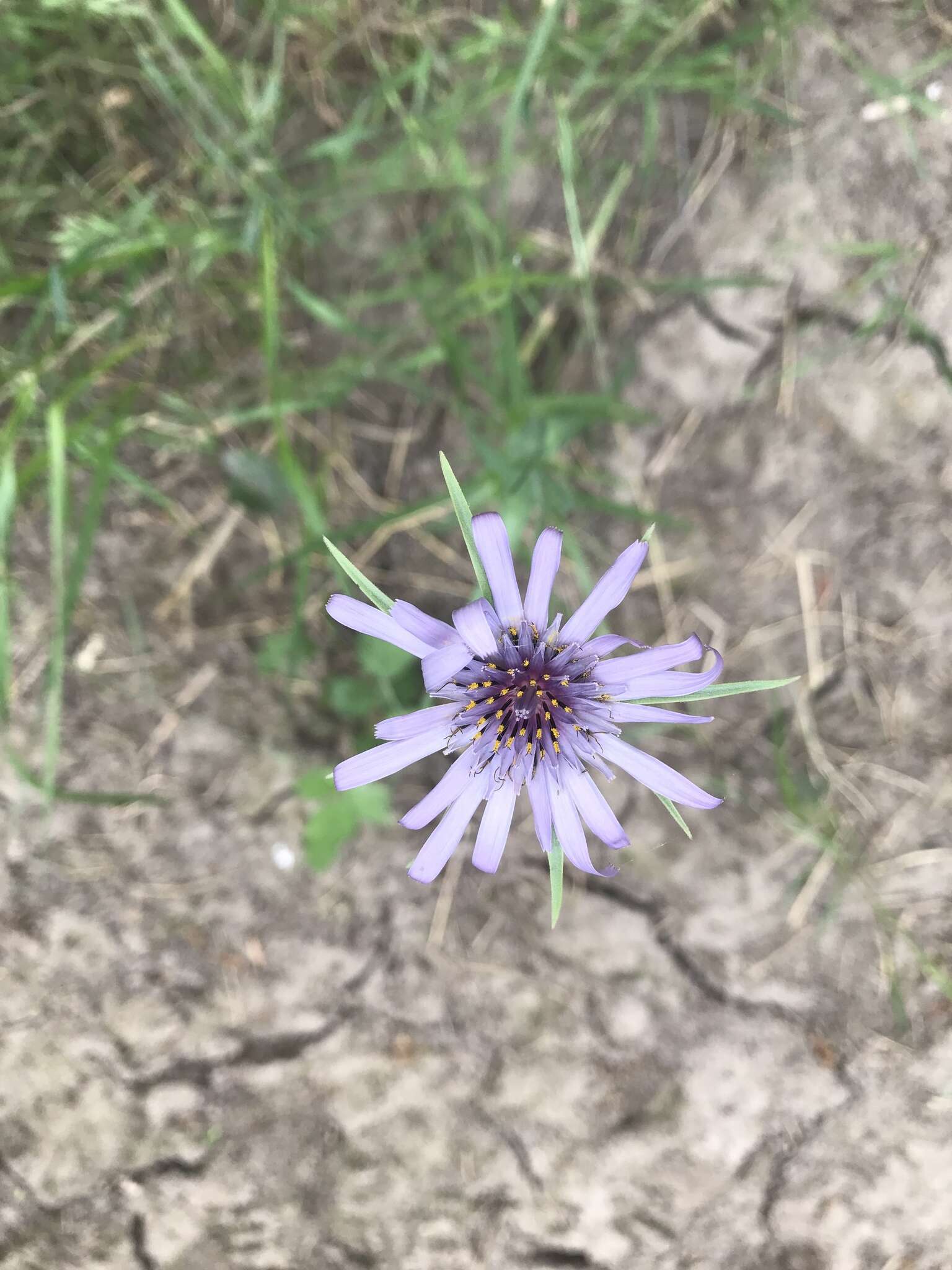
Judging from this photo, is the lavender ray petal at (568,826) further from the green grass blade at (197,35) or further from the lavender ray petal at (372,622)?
the green grass blade at (197,35)

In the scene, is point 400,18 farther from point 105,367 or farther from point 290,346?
point 105,367

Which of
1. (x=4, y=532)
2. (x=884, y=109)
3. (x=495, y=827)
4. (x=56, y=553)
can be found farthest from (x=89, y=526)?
(x=884, y=109)

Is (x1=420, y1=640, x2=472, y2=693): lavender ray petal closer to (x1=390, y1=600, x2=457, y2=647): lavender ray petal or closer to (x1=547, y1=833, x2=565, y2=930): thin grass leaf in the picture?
(x1=390, y1=600, x2=457, y2=647): lavender ray petal

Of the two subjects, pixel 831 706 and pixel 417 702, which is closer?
pixel 417 702

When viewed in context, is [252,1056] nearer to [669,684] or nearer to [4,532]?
[4,532]

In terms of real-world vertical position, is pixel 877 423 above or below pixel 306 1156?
above

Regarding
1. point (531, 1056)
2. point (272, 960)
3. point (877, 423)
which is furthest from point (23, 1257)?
point (877, 423)

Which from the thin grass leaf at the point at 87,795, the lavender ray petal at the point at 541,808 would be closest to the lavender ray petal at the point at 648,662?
the lavender ray petal at the point at 541,808
